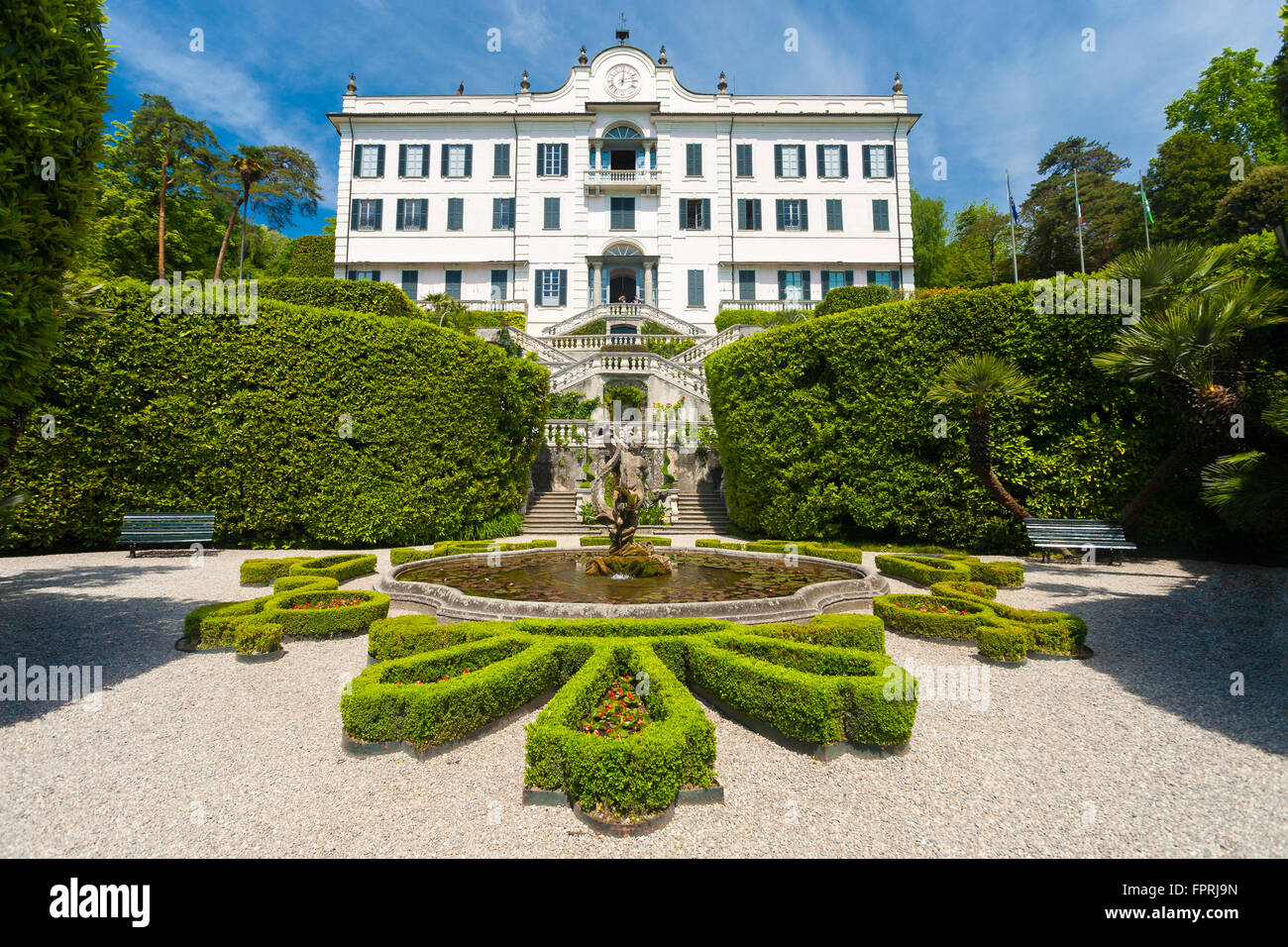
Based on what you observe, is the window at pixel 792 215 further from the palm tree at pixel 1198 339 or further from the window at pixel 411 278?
the palm tree at pixel 1198 339

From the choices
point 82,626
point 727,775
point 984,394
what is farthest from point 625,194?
point 727,775

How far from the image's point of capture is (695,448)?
19.5 m

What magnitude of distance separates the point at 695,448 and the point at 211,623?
49.7 feet

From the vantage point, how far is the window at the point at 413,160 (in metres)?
32.4

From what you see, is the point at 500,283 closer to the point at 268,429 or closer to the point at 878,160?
the point at 268,429

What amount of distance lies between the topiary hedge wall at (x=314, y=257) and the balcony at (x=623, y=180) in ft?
51.8

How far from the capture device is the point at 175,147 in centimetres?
2777

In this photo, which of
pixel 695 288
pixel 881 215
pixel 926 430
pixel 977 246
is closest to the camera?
pixel 926 430

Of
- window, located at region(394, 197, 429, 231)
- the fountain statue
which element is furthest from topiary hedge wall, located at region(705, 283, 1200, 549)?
window, located at region(394, 197, 429, 231)

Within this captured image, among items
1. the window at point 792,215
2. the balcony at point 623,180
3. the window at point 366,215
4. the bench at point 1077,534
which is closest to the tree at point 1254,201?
the window at point 792,215

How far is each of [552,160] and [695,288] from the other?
11573 millimetres

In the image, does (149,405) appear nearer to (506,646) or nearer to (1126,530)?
(506,646)

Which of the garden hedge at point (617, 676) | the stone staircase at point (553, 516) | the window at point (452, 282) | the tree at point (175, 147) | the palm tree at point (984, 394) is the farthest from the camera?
the window at point (452, 282)

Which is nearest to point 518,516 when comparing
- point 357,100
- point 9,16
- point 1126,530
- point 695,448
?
point 695,448
